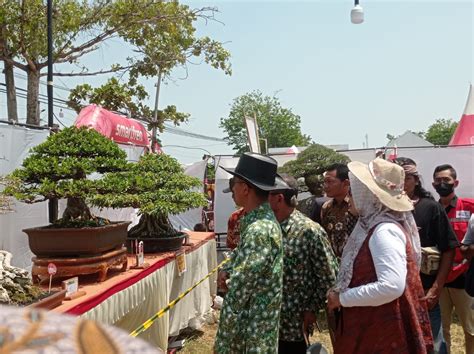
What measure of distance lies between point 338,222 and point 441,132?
153ft

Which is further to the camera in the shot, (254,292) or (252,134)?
(252,134)

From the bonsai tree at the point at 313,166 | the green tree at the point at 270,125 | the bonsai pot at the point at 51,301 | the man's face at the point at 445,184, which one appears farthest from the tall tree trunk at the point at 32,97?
the green tree at the point at 270,125

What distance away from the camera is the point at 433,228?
3.20 m

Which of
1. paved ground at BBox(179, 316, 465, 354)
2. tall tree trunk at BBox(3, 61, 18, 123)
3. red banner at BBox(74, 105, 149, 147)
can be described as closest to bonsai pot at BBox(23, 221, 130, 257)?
red banner at BBox(74, 105, 149, 147)

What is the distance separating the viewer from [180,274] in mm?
4258

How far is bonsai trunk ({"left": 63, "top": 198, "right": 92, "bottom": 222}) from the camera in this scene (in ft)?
9.09

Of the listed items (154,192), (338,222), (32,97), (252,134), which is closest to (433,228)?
(338,222)

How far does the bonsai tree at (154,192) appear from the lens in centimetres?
283

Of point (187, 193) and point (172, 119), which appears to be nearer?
point (187, 193)

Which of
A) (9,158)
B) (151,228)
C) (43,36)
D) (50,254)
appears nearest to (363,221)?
(50,254)

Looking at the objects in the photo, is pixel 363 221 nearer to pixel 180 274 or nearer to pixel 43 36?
pixel 180 274

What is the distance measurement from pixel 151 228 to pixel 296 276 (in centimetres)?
180

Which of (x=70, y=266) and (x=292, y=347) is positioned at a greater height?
(x=70, y=266)

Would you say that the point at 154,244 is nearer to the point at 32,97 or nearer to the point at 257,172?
the point at 257,172
